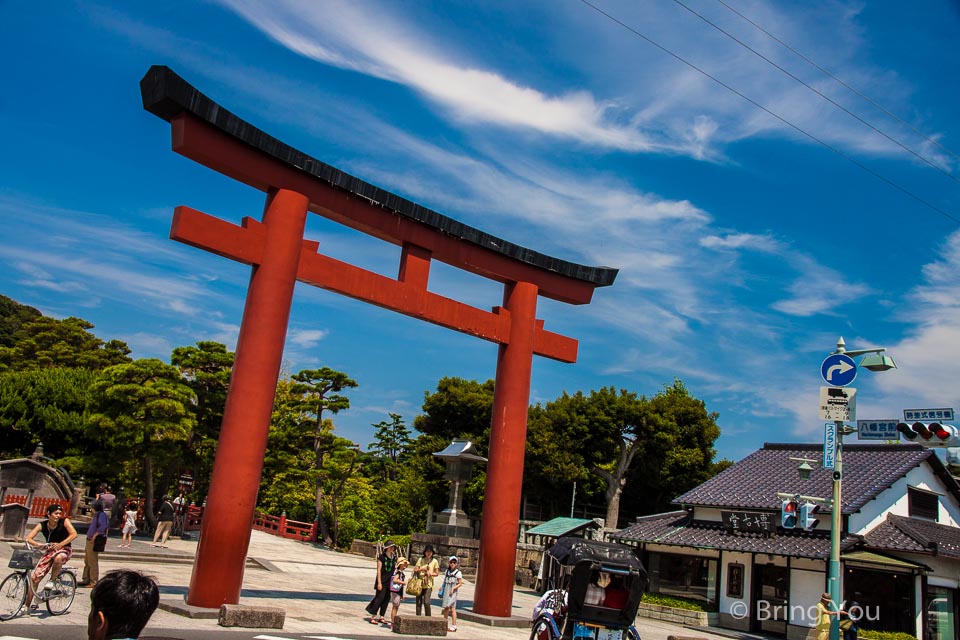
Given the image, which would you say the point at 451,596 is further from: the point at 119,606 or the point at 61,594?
the point at 119,606

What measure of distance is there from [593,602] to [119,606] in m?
10.1

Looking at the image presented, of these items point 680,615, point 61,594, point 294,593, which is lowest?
point 680,615

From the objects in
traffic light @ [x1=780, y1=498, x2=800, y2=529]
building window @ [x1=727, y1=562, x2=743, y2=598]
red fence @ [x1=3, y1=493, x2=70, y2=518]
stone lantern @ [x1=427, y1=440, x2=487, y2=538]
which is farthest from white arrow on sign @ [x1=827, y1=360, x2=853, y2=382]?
red fence @ [x1=3, y1=493, x2=70, y2=518]

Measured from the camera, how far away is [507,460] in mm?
16750

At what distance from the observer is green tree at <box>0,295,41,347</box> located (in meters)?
61.4

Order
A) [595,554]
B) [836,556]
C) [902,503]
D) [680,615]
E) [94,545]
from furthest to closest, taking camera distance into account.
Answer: [680,615]
[902,503]
[836,556]
[94,545]
[595,554]

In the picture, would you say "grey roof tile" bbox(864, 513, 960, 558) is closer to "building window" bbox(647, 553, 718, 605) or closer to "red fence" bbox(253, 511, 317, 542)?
"building window" bbox(647, 553, 718, 605)

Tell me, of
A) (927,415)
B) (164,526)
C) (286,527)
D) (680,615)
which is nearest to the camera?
(927,415)

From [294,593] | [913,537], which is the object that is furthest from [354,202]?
[913,537]

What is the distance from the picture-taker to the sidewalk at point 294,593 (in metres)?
12.0

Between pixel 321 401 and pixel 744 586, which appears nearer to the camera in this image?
pixel 744 586

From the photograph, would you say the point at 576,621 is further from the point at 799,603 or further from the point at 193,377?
the point at 193,377

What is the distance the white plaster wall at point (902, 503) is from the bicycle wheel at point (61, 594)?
2155 centimetres

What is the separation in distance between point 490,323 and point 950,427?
30.9ft
